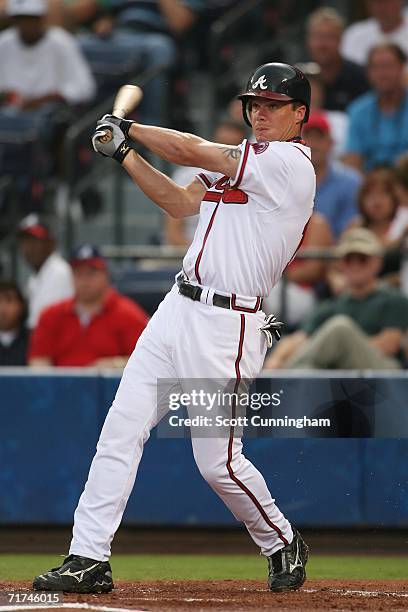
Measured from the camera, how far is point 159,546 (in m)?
7.01

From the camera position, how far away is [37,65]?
10547mm

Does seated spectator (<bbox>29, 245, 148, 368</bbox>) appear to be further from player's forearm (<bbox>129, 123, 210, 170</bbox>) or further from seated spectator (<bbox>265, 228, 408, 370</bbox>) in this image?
player's forearm (<bbox>129, 123, 210, 170</bbox>)

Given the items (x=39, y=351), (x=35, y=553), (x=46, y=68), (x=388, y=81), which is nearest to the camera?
(x=35, y=553)

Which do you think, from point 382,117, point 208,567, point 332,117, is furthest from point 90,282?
point 332,117

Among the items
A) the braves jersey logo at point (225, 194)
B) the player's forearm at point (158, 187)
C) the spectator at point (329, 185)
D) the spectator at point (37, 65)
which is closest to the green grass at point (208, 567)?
the player's forearm at point (158, 187)

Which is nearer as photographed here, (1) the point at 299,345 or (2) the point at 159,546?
(2) the point at 159,546

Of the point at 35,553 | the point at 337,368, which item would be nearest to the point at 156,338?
the point at 35,553

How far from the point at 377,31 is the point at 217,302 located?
6.44 meters

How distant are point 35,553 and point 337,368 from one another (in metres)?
2.15

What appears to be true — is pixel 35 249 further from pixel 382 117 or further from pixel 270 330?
pixel 270 330

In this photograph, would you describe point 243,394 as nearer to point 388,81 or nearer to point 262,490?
point 262,490

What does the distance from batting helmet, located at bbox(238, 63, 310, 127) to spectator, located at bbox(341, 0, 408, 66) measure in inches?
217

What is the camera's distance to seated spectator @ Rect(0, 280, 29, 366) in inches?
328

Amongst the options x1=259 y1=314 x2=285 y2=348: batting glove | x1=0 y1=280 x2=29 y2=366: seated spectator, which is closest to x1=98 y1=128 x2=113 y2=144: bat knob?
x1=259 y1=314 x2=285 y2=348: batting glove
